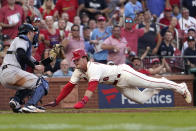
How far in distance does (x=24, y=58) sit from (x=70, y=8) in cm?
697

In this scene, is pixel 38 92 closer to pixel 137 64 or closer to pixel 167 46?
pixel 137 64

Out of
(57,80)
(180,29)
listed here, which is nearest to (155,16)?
(180,29)

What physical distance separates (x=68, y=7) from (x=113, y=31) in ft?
8.51

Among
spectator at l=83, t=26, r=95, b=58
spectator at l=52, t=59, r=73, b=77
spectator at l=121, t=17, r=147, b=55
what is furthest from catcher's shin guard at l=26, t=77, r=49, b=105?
spectator at l=121, t=17, r=147, b=55

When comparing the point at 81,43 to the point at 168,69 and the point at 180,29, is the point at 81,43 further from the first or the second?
the point at 180,29

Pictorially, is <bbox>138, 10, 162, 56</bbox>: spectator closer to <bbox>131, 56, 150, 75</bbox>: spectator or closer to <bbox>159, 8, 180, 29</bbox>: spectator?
<bbox>159, 8, 180, 29</bbox>: spectator

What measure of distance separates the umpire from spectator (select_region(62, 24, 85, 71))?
410 cm

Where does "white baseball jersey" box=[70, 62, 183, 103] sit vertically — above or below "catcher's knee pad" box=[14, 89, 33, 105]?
above

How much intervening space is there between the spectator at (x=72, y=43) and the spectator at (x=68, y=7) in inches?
71.1

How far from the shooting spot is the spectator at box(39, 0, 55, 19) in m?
16.3

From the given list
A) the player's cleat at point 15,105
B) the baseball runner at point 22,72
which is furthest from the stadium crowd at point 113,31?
the player's cleat at point 15,105

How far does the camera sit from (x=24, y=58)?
10266mm

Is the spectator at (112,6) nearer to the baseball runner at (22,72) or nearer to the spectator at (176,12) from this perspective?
the spectator at (176,12)

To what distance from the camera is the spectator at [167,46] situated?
15883 millimetres
